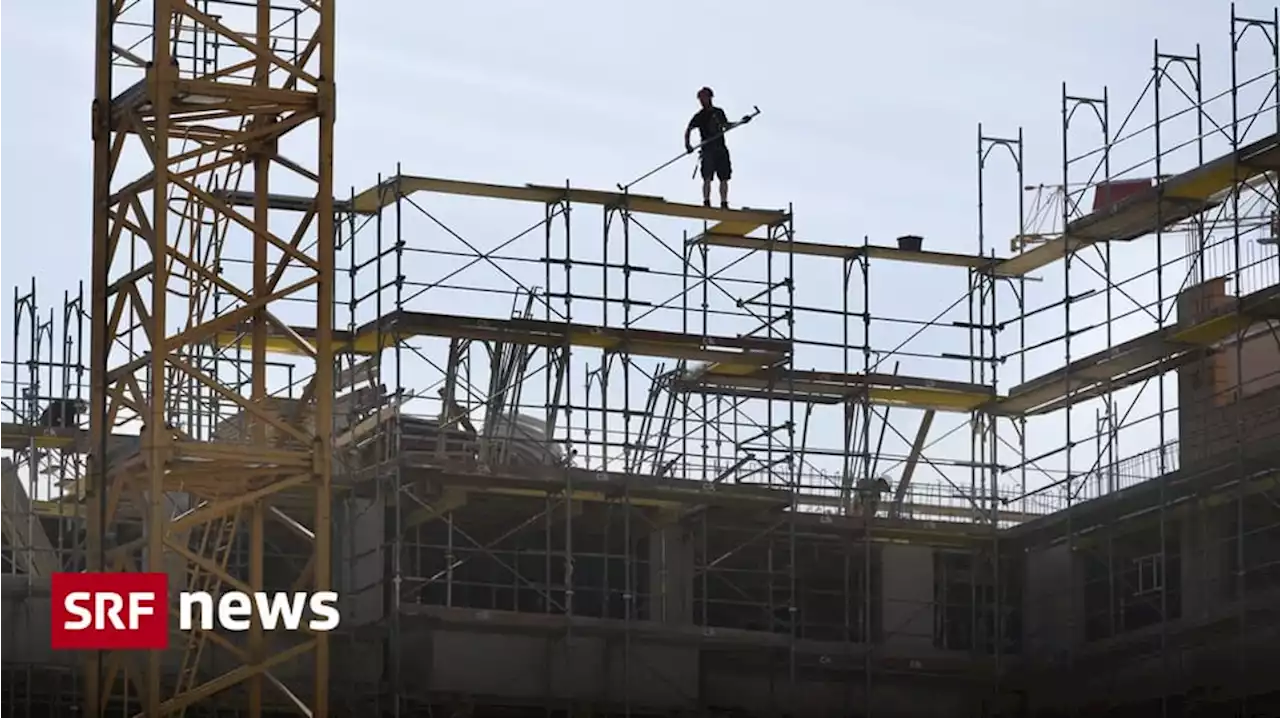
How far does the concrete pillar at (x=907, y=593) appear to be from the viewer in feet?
162

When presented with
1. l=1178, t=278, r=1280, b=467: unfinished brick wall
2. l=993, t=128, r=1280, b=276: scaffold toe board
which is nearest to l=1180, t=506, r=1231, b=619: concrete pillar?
l=1178, t=278, r=1280, b=467: unfinished brick wall

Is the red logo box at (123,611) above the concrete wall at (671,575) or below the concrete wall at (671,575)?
below

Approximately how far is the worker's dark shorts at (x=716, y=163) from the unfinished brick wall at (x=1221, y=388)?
7152mm

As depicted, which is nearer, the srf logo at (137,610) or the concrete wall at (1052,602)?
the srf logo at (137,610)

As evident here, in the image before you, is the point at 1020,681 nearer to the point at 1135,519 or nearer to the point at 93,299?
the point at 1135,519

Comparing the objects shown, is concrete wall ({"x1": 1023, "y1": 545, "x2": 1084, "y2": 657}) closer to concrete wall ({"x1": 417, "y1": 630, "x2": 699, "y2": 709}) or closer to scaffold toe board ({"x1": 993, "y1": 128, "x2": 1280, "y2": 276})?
scaffold toe board ({"x1": 993, "y1": 128, "x2": 1280, "y2": 276})

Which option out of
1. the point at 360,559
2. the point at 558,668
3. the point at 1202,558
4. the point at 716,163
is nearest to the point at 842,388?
the point at 716,163

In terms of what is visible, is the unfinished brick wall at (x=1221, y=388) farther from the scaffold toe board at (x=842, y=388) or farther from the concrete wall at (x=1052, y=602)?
the scaffold toe board at (x=842, y=388)

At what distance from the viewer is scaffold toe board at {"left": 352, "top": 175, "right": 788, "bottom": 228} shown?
4597cm

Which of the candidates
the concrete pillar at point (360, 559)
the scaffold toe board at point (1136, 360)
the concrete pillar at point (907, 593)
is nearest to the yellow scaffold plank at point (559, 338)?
the concrete pillar at point (360, 559)

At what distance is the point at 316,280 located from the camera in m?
38.0

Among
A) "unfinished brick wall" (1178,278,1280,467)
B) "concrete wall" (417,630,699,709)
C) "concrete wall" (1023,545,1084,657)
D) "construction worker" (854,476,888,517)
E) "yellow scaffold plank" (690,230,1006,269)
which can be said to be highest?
"yellow scaffold plank" (690,230,1006,269)

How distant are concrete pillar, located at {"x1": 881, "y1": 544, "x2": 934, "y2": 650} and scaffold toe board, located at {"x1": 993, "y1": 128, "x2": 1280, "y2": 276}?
510 centimetres

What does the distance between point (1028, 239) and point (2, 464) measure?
16.6 meters
